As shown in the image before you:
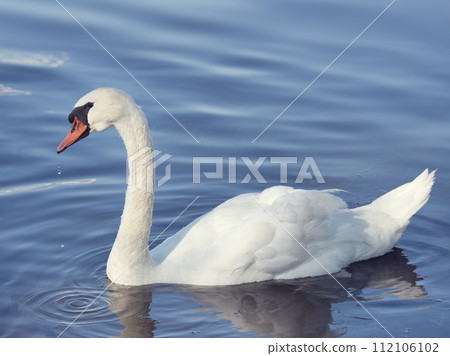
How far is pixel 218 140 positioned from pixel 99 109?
4277 mm

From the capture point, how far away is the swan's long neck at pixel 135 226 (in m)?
8.78

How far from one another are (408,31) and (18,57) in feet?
23.8

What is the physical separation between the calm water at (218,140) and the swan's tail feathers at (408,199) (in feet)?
1.56

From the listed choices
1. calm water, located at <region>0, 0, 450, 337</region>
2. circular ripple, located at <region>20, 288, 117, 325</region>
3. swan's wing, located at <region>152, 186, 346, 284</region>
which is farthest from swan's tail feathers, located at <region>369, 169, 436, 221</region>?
circular ripple, located at <region>20, 288, 117, 325</region>

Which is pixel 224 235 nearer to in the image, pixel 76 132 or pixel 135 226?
pixel 135 226

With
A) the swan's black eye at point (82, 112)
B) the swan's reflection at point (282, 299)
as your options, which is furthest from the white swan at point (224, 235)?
the swan's reflection at point (282, 299)

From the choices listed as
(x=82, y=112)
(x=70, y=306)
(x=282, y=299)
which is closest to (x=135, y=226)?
(x=70, y=306)

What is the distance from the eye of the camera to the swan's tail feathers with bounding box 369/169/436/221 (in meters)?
9.87

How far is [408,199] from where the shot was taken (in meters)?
9.93

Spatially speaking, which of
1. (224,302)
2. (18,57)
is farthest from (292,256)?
(18,57)

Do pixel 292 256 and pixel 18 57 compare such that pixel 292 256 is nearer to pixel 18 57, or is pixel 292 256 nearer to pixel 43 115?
pixel 43 115

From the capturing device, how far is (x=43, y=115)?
13031mm

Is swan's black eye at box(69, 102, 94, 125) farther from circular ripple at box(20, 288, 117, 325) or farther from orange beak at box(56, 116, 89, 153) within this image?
circular ripple at box(20, 288, 117, 325)

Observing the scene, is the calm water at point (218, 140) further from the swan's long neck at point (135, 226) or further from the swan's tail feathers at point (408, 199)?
the swan's tail feathers at point (408, 199)
